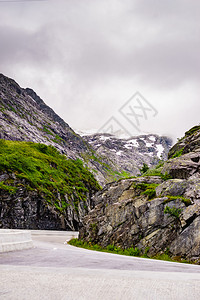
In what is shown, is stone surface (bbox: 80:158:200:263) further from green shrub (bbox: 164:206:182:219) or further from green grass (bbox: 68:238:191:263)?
green grass (bbox: 68:238:191:263)

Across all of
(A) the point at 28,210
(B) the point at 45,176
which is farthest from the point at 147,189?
(B) the point at 45,176

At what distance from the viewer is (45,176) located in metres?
59.1

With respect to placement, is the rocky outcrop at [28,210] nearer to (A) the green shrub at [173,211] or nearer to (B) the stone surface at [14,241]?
(B) the stone surface at [14,241]

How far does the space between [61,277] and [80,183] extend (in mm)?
67529

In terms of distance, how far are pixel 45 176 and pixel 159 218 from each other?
143ft

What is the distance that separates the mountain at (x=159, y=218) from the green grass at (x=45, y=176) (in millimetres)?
27102

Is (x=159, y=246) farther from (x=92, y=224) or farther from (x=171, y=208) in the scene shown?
(x=92, y=224)

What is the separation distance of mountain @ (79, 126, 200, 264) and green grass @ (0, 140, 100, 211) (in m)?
27.1

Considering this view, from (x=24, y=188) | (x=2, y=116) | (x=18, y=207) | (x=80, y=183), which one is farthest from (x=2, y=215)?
(x=2, y=116)

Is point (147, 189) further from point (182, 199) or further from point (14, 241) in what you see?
point (14, 241)

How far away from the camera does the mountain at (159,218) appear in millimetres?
16500

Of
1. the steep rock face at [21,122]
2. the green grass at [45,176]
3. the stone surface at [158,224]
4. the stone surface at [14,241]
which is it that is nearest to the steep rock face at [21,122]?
the steep rock face at [21,122]

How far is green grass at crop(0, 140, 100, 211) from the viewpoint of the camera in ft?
170

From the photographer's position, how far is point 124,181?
98.4ft
